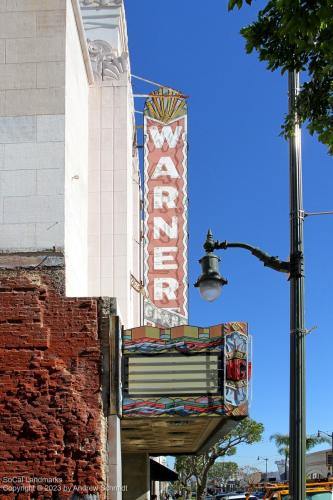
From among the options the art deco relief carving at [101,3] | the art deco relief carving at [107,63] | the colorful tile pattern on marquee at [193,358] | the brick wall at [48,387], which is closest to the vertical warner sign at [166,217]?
the art deco relief carving at [107,63]

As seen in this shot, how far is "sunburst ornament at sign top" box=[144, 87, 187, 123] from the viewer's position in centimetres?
2639

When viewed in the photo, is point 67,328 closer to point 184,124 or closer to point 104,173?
point 104,173

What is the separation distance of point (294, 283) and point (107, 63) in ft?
46.3

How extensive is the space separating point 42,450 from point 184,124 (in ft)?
43.0

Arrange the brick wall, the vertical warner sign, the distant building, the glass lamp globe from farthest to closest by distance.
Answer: the distant building, the vertical warner sign, the brick wall, the glass lamp globe

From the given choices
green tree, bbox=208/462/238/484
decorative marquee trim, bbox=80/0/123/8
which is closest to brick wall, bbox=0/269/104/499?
decorative marquee trim, bbox=80/0/123/8

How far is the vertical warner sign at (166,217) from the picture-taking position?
25734mm

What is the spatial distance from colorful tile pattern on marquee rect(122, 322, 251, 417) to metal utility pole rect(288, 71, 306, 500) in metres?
6.65

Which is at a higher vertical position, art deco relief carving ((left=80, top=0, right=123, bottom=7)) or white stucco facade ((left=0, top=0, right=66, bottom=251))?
art deco relief carving ((left=80, top=0, right=123, bottom=7))

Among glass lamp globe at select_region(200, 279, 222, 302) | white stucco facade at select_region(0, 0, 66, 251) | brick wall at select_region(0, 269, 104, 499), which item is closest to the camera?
glass lamp globe at select_region(200, 279, 222, 302)

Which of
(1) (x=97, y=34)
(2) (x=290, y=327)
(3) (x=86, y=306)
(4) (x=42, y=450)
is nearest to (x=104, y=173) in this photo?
(1) (x=97, y=34)

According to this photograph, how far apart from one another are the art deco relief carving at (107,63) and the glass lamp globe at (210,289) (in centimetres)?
1310

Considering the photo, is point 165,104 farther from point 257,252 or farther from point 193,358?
point 257,252

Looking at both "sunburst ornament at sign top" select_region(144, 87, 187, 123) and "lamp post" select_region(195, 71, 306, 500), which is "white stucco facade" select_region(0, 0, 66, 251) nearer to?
"lamp post" select_region(195, 71, 306, 500)
